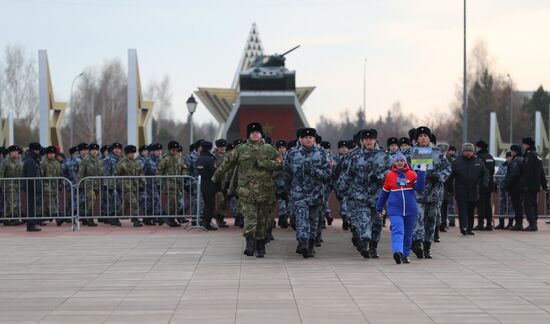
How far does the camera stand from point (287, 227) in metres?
17.8

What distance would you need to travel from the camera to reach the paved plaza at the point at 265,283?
24.8 feet

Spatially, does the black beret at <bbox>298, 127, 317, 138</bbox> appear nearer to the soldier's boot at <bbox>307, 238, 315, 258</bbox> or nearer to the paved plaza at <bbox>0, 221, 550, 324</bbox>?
the soldier's boot at <bbox>307, 238, 315, 258</bbox>

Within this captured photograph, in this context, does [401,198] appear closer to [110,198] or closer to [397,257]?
[397,257]

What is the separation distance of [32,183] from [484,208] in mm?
9157

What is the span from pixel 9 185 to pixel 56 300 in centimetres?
983

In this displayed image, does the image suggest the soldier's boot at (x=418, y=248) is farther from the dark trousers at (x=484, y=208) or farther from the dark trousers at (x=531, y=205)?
the dark trousers at (x=531, y=205)

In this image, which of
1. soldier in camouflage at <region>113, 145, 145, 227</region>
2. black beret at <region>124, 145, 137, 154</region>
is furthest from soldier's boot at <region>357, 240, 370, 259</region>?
black beret at <region>124, 145, 137, 154</region>

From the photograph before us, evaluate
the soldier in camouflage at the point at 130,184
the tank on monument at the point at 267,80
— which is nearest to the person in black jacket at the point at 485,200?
the soldier in camouflage at the point at 130,184

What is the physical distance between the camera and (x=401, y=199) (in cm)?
1143

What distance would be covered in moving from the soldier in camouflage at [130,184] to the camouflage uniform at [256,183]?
5528mm

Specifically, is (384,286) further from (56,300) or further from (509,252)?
(509,252)

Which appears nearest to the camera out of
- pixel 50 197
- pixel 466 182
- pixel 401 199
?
pixel 401 199

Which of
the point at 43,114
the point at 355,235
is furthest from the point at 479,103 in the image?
the point at 355,235

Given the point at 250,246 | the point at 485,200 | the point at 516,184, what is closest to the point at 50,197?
the point at 250,246
